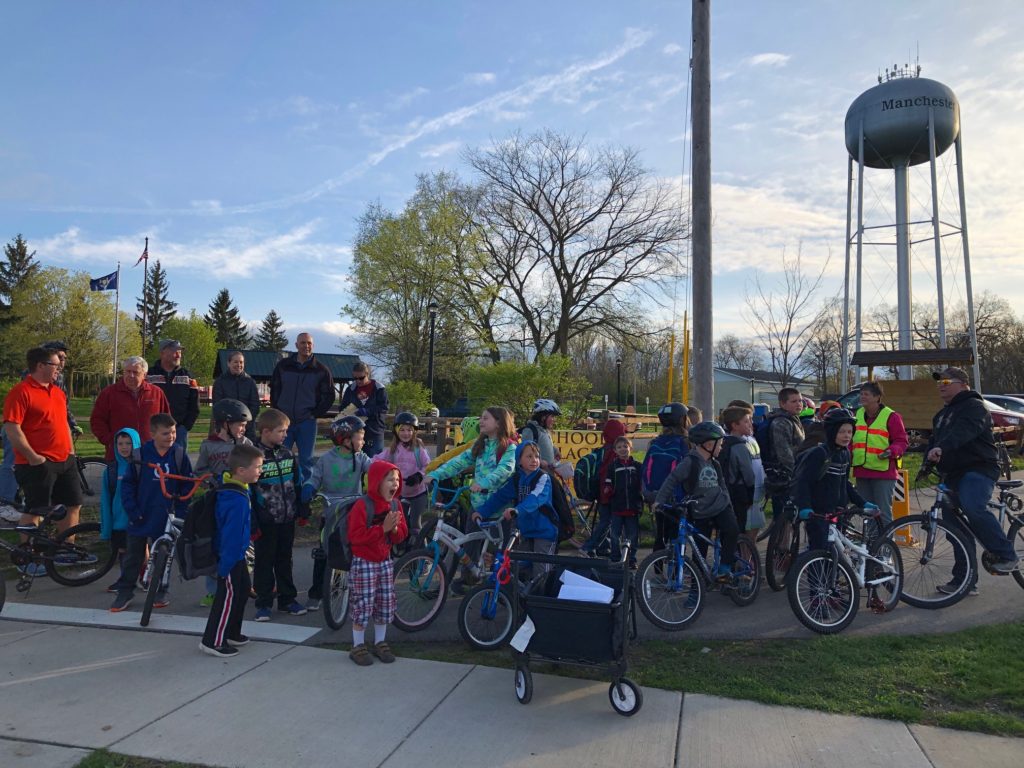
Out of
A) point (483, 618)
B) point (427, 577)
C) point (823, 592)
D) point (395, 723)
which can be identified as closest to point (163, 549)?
point (427, 577)

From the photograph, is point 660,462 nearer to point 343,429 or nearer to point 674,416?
point 674,416

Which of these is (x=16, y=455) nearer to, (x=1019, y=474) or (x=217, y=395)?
(x=217, y=395)

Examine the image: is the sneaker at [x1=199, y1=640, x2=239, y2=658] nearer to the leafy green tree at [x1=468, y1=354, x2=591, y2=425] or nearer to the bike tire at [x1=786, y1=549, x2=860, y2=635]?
the bike tire at [x1=786, y1=549, x2=860, y2=635]

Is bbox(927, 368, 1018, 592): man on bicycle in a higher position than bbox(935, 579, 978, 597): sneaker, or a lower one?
higher

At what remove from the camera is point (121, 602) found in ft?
19.6

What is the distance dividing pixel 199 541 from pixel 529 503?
93.0 inches

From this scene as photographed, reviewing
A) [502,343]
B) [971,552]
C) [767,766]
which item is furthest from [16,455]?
[502,343]

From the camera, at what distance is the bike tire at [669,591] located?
17.7 ft

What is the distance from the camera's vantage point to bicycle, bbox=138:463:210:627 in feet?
18.3

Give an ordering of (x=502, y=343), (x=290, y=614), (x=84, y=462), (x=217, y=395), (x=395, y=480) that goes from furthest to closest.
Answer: (x=502, y=343), (x=84, y=462), (x=217, y=395), (x=290, y=614), (x=395, y=480)

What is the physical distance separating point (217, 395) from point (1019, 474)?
15.9 meters

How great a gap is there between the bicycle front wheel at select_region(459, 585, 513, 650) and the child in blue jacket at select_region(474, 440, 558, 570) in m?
0.57

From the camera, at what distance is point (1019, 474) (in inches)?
596

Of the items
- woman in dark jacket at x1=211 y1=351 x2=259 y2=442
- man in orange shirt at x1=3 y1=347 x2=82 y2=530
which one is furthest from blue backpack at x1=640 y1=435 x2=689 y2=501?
man in orange shirt at x1=3 y1=347 x2=82 y2=530
